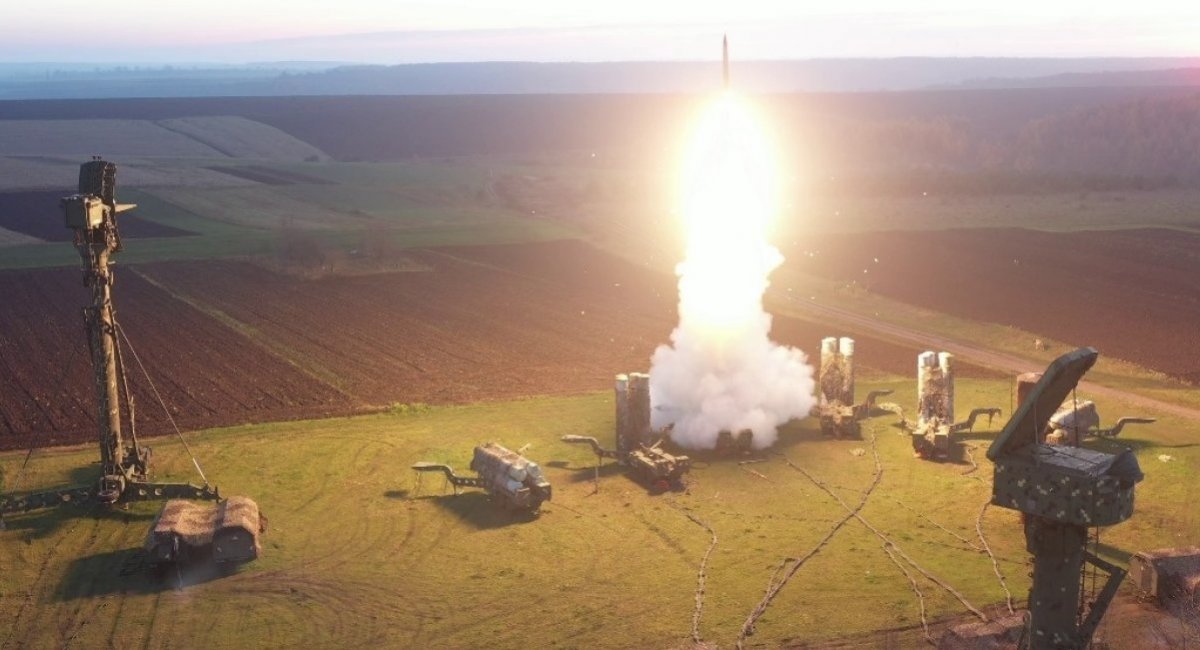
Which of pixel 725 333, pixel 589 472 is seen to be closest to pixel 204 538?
pixel 589 472

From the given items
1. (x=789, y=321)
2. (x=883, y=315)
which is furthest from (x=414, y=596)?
(x=883, y=315)

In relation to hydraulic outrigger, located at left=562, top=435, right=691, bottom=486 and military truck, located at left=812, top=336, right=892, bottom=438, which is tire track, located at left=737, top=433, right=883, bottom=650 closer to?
military truck, located at left=812, top=336, right=892, bottom=438

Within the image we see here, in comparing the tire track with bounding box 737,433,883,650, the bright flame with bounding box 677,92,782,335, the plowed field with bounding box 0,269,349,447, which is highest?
the bright flame with bounding box 677,92,782,335

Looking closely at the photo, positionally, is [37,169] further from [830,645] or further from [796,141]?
[830,645]

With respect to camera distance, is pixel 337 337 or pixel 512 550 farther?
pixel 337 337

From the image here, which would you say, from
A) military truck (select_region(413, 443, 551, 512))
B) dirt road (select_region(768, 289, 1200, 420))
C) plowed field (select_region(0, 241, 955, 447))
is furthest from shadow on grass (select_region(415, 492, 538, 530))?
dirt road (select_region(768, 289, 1200, 420))

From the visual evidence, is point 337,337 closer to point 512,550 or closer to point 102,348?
point 102,348
